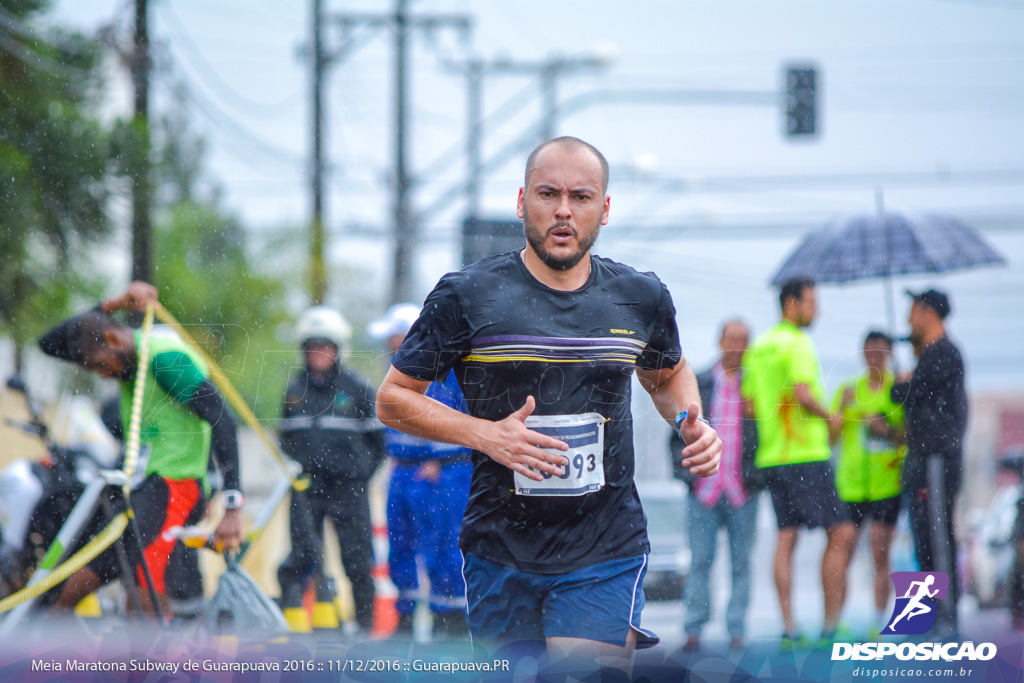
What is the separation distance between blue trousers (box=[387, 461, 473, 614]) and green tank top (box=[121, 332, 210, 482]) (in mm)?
1019

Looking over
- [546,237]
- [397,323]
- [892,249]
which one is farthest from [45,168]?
[892,249]

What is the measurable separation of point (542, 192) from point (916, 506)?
227 centimetres

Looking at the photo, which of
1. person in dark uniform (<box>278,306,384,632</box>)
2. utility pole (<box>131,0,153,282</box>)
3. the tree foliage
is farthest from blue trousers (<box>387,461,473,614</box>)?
the tree foliage

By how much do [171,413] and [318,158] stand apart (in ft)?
10.6

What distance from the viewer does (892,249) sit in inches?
159

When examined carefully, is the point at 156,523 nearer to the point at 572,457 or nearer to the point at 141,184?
the point at 572,457

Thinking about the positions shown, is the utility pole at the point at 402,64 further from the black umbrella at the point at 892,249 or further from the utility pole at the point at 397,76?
the black umbrella at the point at 892,249

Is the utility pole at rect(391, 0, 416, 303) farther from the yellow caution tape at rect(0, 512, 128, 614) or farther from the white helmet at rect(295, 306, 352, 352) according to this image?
the yellow caution tape at rect(0, 512, 128, 614)

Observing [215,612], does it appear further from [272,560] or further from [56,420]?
[56,420]

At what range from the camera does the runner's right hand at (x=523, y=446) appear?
86.4 inches

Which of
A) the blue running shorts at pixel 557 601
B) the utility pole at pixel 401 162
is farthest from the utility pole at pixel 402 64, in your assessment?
the blue running shorts at pixel 557 601

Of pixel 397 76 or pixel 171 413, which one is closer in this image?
pixel 171 413

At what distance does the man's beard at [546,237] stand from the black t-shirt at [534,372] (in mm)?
61

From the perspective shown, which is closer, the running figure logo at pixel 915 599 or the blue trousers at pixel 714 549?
the running figure logo at pixel 915 599
